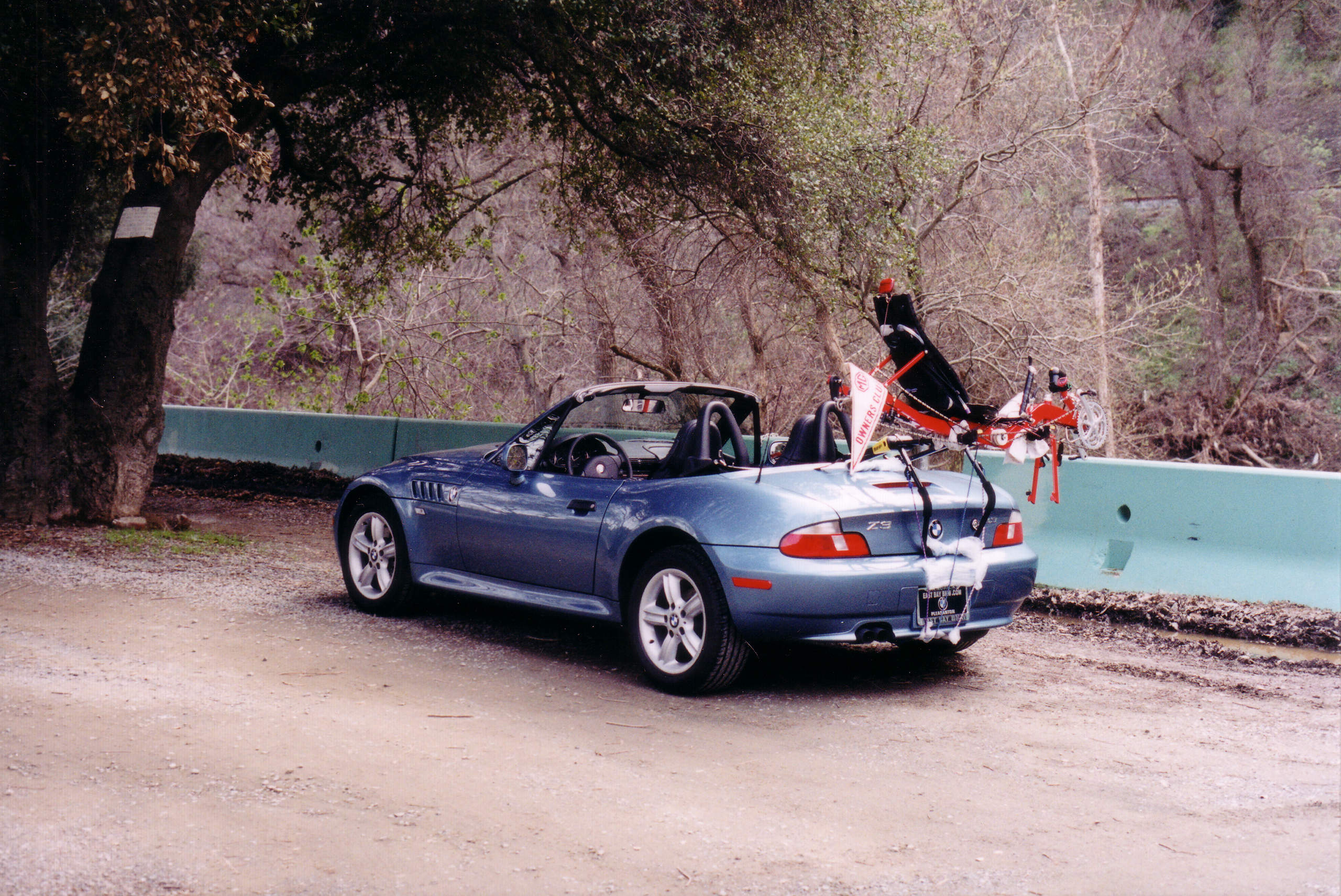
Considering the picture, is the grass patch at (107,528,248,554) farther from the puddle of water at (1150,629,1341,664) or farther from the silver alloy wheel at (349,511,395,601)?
the puddle of water at (1150,629,1341,664)

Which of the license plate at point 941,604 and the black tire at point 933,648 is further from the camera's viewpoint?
the black tire at point 933,648

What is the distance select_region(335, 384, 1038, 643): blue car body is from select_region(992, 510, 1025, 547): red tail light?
0.04 m

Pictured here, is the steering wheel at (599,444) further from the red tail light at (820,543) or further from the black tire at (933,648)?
the black tire at (933,648)

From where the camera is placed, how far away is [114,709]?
5348 mm

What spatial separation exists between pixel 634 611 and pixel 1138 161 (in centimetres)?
1735

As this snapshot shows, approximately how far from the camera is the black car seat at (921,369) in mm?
7273

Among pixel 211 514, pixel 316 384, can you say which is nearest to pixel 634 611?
pixel 211 514

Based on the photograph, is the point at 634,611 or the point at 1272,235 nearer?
the point at 634,611

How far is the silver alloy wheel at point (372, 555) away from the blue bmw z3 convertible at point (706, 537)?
0.04 meters

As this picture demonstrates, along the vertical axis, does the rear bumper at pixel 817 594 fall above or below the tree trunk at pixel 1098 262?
below

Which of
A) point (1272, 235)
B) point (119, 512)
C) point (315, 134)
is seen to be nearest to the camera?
point (119, 512)

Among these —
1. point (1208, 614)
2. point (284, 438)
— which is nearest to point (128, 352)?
point (284, 438)

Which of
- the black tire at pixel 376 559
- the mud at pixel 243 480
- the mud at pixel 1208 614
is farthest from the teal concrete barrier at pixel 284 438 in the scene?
the mud at pixel 1208 614

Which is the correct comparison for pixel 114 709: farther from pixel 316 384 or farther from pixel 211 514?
pixel 316 384
